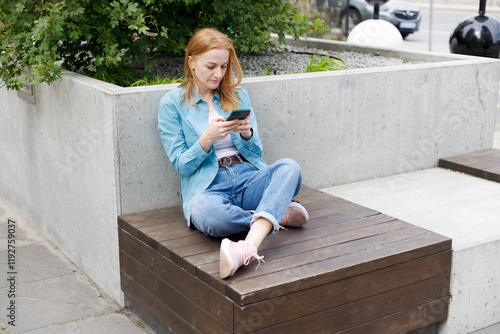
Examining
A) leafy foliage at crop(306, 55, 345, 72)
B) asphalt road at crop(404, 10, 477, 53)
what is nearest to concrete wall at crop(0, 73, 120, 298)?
leafy foliage at crop(306, 55, 345, 72)

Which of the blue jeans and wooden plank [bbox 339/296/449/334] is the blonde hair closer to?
the blue jeans

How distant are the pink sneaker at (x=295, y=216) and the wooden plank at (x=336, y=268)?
14.2 inches

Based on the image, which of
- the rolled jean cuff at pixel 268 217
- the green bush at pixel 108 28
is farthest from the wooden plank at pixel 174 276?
the green bush at pixel 108 28

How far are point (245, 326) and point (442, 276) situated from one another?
116cm

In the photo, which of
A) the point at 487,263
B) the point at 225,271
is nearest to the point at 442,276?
the point at 487,263

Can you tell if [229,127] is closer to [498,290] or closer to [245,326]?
[245,326]

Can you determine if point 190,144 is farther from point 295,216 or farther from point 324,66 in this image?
point 324,66

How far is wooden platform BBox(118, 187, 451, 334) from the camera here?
2772 mm

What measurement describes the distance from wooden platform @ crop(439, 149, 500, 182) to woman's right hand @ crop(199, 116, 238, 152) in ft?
7.30

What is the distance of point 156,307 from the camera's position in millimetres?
3381

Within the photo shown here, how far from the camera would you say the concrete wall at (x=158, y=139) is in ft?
12.0

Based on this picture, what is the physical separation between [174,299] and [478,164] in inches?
106

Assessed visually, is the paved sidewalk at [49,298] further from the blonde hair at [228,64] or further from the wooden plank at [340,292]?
the blonde hair at [228,64]

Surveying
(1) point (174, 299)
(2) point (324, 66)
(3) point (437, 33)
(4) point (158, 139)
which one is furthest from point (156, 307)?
(3) point (437, 33)
